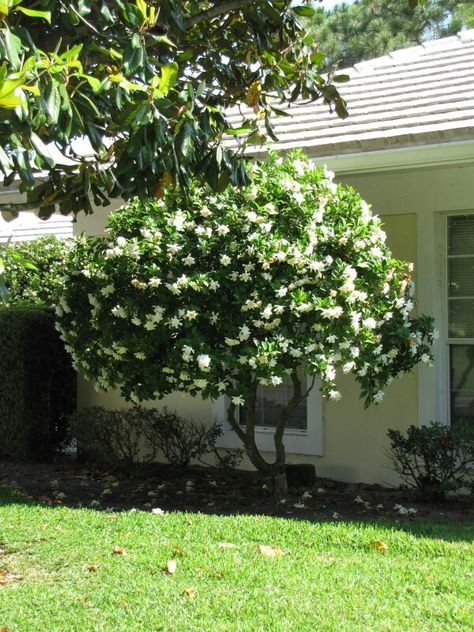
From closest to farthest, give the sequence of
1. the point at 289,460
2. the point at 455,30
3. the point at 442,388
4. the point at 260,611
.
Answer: the point at 260,611 → the point at 442,388 → the point at 289,460 → the point at 455,30

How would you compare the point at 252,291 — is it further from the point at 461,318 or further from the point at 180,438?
the point at 180,438

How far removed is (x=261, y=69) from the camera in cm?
661

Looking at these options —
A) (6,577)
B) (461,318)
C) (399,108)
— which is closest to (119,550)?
(6,577)

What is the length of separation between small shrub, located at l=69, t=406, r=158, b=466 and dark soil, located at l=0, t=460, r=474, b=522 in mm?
205

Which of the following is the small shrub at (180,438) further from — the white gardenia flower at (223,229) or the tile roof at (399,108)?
the tile roof at (399,108)

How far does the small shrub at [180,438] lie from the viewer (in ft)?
28.6

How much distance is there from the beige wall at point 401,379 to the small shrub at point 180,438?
900mm

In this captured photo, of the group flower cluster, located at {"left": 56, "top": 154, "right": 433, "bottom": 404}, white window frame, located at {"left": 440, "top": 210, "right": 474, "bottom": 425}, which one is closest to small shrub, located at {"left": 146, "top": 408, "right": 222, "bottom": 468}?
flower cluster, located at {"left": 56, "top": 154, "right": 433, "bottom": 404}

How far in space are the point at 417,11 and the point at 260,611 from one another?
67.5 feet

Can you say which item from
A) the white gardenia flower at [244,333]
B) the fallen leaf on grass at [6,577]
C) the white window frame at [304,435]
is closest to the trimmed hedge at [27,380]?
the white window frame at [304,435]

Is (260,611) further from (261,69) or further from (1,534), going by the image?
(261,69)

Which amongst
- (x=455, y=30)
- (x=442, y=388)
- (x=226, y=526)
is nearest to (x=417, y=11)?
(x=455, y=30)

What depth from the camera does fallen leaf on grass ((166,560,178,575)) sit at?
5031 mm

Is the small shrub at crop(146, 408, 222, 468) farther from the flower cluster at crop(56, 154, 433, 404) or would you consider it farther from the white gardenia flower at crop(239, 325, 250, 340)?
the white gardenia flower at crop(239, 325, 250, 340)
